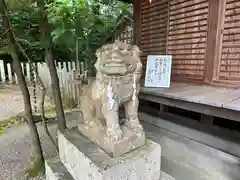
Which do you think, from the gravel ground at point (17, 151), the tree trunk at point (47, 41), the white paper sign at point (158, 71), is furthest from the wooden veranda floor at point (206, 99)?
the gravel ground at point (17, 151)

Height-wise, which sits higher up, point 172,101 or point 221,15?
point 221,15

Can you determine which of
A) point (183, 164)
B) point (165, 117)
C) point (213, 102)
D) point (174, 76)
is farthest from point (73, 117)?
point (213, 102)

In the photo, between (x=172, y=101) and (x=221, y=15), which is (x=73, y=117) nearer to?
(x=172, y=101)

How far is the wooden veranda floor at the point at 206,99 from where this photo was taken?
1.80m

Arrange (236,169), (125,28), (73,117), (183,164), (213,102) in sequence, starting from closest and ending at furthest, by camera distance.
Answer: (213,102) < (236,169) < (183,164) < (73,117) < (125,28)

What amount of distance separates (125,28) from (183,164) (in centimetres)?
357

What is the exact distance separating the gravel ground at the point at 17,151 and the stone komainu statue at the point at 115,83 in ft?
4.45

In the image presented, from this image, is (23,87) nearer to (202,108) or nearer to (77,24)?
(202,108)

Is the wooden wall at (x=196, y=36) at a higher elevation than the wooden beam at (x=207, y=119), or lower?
higher

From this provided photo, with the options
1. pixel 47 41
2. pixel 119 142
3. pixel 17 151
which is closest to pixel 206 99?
pixel 119 142

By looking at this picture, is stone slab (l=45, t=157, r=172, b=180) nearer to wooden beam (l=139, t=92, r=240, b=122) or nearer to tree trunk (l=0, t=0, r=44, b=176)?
tree trunk (l=0, t=0, r=44, b=176)

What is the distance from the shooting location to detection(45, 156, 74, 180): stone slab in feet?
5.13

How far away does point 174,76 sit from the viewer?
3150 millimetres

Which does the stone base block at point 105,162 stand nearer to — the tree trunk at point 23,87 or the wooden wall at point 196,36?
the tree trunk at point 23,87
